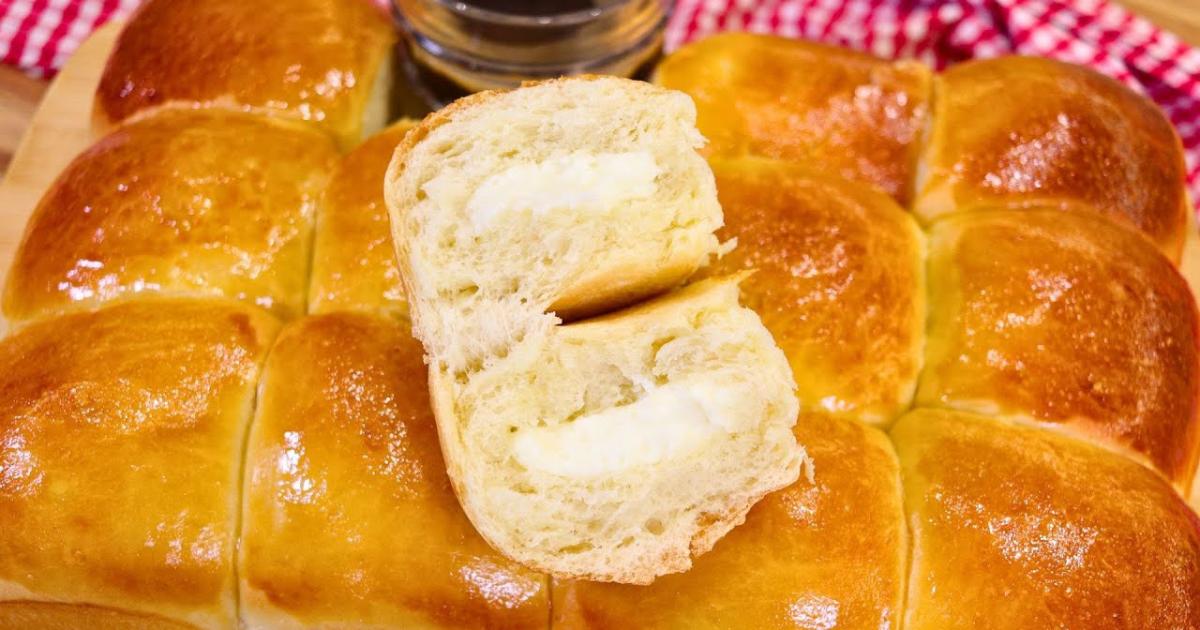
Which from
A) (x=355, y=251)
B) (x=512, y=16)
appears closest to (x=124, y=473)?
(x=355, y=251)

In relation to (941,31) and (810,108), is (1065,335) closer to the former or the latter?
(810,108)

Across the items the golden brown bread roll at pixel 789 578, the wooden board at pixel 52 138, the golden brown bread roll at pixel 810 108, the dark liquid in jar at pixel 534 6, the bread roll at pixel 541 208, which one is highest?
the bread roll at pixel 541 208

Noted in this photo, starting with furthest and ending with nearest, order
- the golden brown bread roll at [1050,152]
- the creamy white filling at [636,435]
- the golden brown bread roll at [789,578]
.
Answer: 1. the golden brown bread roll at [1050,152]
2. the golden brown bread roll at [789,578]
3. the creamy white filling at [636,435]

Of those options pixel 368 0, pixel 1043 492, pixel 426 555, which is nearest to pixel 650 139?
pixel 426 555

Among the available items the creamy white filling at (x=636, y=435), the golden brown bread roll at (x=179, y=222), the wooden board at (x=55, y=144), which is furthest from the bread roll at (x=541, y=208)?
the wooden board at (x=55, y=144)

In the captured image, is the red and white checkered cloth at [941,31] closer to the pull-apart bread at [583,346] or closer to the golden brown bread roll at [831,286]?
the golden brown bread roll at [831,286]
